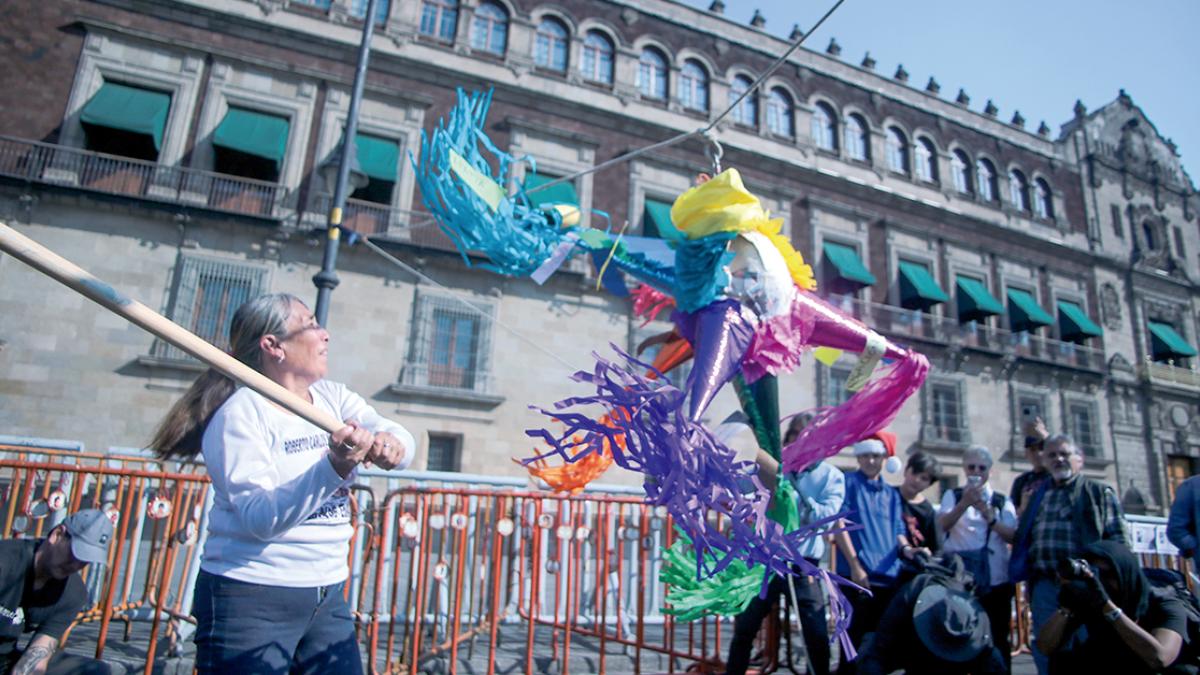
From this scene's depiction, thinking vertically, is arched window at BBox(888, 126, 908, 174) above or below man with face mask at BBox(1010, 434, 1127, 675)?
above

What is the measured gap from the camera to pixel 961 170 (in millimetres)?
20812

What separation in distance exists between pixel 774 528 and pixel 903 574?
203 centimetres

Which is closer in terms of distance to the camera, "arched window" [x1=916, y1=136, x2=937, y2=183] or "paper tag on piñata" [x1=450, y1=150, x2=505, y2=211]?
"paper tag on piñata" [x1=450, y1=150, x2=505, y2=211]

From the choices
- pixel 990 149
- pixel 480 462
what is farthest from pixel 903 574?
pixel 990 149

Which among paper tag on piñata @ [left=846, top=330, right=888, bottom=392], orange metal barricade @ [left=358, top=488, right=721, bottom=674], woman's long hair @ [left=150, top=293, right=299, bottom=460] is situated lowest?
orange metal barricade @ [left=358, top=488, right=721, bottom=674]

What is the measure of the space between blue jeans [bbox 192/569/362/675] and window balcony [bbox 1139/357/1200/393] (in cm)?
2585

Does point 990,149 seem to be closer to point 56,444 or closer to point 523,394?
point 523,394

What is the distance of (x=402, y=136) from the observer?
565 inches

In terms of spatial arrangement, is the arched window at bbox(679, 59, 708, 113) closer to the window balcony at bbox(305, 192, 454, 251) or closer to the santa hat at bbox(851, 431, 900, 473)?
the window balcony at bbox(305, 192, 454, 251)

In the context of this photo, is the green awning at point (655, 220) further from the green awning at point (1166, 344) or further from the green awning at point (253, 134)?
the green awning at point (1166, 344)

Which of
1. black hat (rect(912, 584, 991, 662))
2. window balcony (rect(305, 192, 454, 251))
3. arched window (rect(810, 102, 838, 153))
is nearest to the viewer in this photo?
black hat (rect(912, 584, 991, 662))

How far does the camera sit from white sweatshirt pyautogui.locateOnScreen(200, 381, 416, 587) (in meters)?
1.50

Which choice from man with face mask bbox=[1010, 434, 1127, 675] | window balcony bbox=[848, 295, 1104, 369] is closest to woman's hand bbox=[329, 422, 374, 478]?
man with face mask bbox=[1010, 434, 1127, 675]

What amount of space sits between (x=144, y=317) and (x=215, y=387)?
46 cm
